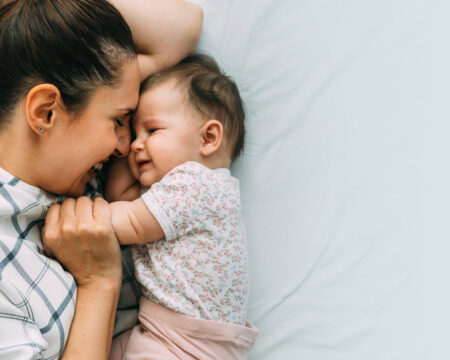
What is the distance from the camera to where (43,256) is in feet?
3.05

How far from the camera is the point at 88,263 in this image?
99cm

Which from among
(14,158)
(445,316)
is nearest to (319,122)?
(445,316)

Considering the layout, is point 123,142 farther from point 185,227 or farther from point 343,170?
point 343,170

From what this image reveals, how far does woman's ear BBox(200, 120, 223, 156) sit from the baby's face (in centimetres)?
1

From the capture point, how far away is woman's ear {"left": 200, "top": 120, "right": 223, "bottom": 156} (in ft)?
3.51

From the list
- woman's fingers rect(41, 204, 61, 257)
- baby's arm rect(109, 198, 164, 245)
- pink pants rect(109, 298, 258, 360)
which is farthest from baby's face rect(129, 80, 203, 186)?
pink pants rect(109, 298, 258, 360)

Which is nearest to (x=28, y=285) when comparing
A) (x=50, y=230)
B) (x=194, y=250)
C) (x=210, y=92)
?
(x=50, y=230)

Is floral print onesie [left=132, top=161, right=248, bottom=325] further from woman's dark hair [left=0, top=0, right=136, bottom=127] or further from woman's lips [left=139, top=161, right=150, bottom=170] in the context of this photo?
woman's dark hair [left=0, top=0, right=136, bottom=127]

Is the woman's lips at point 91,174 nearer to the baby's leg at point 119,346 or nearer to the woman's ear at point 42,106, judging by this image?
the woman's ear at point 42,106

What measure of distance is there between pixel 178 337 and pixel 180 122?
50 cm

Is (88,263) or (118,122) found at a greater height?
(118,122)

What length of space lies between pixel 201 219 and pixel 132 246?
20 cm

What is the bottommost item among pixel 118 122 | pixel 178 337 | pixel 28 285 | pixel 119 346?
pixel 119 346

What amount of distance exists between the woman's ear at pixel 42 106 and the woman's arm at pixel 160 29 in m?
0.31
